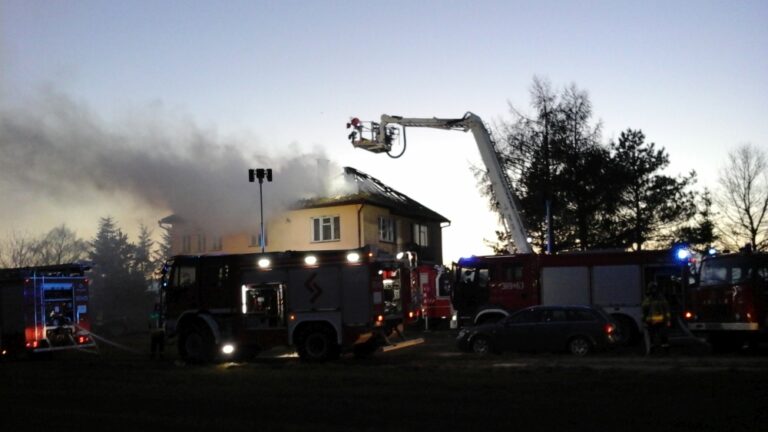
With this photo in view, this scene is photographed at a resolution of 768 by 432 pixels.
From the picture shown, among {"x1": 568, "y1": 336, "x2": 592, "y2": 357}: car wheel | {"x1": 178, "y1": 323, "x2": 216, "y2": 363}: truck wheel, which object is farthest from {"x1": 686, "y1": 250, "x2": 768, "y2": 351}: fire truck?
{"x1": 178, "y1": 323, "x2": 216, "y2": 363}: truck wheel

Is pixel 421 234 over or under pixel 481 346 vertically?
over

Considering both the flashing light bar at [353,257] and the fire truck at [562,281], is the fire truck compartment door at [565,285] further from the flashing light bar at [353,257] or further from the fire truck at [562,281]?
the flashing light bar at [353,257]

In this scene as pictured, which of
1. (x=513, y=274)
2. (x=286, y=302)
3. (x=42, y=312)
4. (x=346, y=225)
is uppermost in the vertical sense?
(x=346, y=225)

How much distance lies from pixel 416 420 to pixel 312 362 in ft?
30.6

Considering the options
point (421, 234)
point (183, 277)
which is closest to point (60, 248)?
point (421, 234)

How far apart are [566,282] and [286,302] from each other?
8.97 metres

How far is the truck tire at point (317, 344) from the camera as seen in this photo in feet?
64.3

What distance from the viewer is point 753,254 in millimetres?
19406

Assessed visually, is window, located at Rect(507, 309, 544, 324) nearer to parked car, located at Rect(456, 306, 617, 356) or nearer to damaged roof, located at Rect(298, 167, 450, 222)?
parked car, located at Rect(456, 306, 617, 356)

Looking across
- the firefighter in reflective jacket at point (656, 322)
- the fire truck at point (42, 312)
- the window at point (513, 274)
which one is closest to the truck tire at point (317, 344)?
the window at point (513, 274)

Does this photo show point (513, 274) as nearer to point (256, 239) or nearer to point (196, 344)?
point (196, 344)

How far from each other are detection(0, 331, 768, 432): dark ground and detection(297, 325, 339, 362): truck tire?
0.40 meters

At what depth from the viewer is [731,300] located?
19391 millimetres

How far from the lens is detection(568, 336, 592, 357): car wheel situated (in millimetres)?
19297
